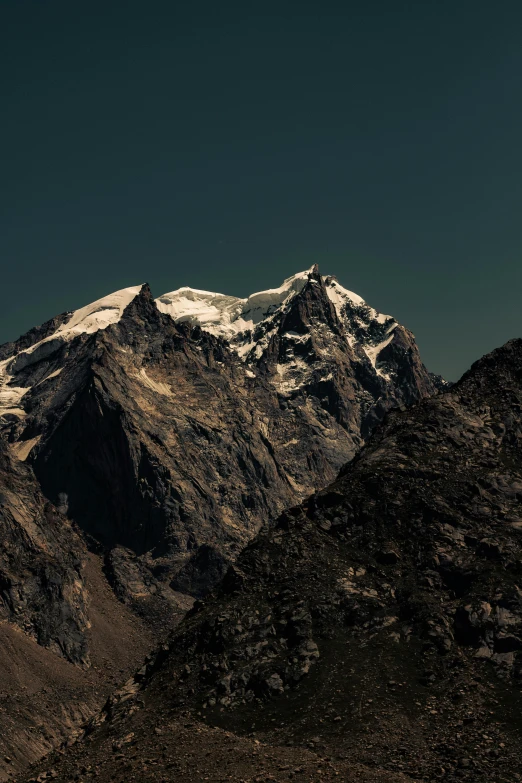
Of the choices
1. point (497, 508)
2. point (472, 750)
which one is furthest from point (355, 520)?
point (472, 750)

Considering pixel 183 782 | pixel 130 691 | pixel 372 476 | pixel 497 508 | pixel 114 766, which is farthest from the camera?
pixel 372 476

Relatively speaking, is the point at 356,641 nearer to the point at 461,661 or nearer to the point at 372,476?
the point at 461,661

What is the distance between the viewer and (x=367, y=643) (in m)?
121

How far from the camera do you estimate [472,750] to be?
9994 centimetres

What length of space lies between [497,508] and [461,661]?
2893 centimetres

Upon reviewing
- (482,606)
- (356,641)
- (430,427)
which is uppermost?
(430,427)

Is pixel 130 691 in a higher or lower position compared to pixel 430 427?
lower

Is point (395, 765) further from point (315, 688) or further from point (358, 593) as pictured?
point (358, 593)

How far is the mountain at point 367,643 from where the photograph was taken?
339 ft

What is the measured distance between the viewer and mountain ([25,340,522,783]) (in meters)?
103

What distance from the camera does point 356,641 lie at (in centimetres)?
12162

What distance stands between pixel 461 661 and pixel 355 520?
102 ft

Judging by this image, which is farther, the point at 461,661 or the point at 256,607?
the point at 256,607

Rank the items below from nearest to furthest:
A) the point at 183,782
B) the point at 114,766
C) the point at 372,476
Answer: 1. the point at 183,782
2. the point at 114,766
3. the point at 372,476
